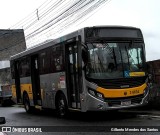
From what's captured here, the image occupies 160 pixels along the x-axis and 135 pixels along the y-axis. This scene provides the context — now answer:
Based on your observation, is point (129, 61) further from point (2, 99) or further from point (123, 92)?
point (2, 99)

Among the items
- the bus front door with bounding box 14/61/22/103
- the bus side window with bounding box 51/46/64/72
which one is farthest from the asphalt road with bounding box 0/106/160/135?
the bus front door with bounding box 14/61/22/103

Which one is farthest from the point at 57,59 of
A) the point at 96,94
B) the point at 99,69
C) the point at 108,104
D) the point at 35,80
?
the point at 35,80

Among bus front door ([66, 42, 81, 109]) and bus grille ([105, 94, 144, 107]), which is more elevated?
bus front door ([66, 42, 81, 109])

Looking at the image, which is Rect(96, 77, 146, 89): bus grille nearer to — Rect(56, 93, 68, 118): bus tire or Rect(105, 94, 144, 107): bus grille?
Rect(105, 94, 144, 107): bus grille

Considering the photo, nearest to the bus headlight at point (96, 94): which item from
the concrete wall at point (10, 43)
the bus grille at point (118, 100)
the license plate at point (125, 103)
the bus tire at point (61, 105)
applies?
the bus grille at point (118, 100)

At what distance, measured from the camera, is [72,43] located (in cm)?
1455

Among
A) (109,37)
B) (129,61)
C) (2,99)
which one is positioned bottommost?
(2,99)

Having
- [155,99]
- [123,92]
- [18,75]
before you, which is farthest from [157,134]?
[18,75]

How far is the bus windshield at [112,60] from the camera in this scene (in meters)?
13.6

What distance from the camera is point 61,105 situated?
51.3ft

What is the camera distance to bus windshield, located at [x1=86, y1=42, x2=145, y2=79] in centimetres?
1356

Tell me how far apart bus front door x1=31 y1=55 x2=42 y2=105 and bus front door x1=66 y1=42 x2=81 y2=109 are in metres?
3.96

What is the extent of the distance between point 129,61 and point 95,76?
142 centimetres

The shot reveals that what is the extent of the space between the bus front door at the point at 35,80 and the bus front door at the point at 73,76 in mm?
3959
